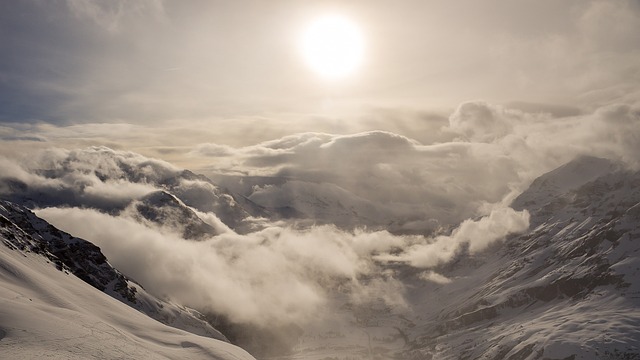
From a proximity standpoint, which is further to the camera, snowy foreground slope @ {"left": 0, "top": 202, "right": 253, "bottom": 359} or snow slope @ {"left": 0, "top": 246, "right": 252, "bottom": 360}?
snowy foreground slope @ {"left": 0, "top": 202, "right": 253, "bottom": 359}

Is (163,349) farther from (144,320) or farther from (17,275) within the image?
(17,275)

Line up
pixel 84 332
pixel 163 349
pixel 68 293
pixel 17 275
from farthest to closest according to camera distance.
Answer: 1. pixel 68 293
2. pixel 17 275
3. pixel 163 349
4. pixel 84 332

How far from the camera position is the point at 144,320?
130 meters

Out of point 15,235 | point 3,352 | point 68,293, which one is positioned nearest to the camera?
point 3,352

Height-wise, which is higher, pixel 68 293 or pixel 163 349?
pixel 68 293

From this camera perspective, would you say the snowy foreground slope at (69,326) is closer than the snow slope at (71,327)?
No

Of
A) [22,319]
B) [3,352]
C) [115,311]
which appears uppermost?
[115,311]

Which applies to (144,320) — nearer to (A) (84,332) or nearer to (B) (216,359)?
(B) (216,359)

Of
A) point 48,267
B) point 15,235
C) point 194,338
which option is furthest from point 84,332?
point 15,235

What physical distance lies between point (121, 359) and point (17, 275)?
163 ft

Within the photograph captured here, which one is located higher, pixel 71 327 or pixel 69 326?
pixel 69 326

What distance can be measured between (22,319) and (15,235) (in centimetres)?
11145

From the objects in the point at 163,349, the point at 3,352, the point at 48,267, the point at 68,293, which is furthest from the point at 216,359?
the point at 48,267

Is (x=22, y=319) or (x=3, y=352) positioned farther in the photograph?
(x=22, y=319)
